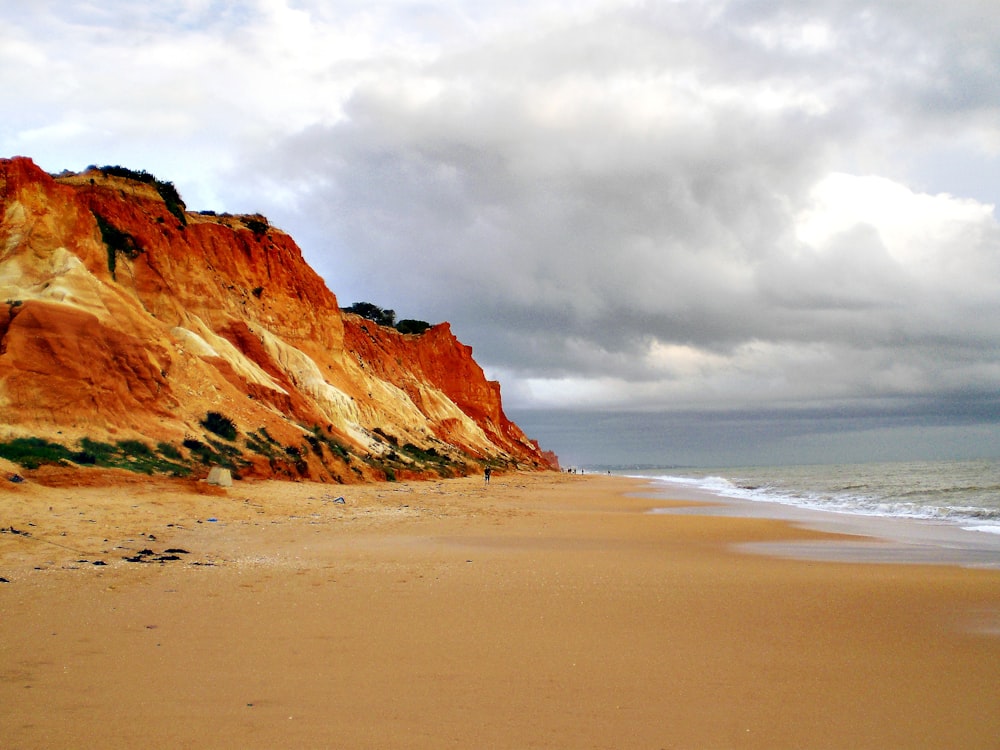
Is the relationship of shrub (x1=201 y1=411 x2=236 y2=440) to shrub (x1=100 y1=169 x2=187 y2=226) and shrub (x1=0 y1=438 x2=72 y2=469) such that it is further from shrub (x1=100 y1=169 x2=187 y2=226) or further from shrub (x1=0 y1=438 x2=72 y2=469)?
shrub (x1=100 y1=169 x2=187 y2=226)

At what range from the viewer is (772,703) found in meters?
4.46

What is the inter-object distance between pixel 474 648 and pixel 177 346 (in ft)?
81.1

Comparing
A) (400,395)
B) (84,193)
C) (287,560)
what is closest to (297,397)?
(84,193)

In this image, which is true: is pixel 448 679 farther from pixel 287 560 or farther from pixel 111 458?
pixel 111 458

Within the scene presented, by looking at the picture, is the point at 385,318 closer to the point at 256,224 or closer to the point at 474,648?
the point at 256,224

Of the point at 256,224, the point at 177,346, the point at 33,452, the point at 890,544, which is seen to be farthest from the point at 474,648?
the point at 256,224

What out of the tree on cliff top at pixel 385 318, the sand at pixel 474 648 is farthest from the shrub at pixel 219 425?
the tree on cliff top at pixel 385 318

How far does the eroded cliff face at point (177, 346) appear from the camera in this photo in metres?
19.9

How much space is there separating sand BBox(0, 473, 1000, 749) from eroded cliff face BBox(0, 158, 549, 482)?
32.4ft

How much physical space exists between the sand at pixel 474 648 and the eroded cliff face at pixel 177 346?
9875mm

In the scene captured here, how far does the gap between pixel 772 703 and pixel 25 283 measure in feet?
89.3

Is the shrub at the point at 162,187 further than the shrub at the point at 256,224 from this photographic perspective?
No

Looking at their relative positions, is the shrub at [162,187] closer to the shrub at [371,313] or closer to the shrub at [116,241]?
the shrub at [116,241]

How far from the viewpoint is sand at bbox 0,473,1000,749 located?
13.2ft
